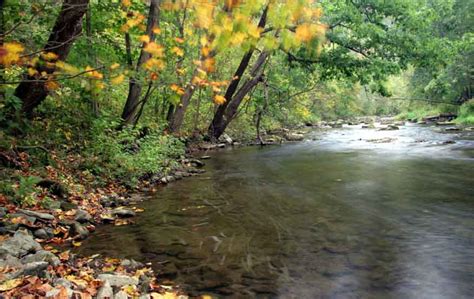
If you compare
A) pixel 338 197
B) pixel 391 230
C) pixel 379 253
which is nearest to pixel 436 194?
pixel 338 197

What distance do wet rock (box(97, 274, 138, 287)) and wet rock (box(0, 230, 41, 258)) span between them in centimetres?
105

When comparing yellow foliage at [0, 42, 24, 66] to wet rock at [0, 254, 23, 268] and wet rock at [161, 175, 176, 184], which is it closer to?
wet rock at [0, 254, 23, 268]

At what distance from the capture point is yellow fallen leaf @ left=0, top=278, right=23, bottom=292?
3.18 metres

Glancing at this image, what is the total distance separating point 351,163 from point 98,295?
1093cm

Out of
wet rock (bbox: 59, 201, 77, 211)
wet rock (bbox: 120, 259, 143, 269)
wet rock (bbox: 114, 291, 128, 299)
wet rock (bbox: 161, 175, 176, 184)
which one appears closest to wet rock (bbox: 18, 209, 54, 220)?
wet rock (bbox: 59, 201, 77, 211)

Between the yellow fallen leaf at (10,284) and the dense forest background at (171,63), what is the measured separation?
1659mm

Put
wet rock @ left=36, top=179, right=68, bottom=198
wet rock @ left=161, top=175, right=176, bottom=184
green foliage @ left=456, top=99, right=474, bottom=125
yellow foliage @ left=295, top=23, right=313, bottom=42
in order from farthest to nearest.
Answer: green foliage @ left=456, top=99, right=474, bottom=125 → wet rock @ left=161, top=175, right=176, bottom=184 → wet rock @ left=36, top=179, right=68, bottom=198 → yellow foliage @ left=295, top=23, right=313, bottom=42

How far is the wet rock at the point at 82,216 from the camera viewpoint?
6453 millimetres

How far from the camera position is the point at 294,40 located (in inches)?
101

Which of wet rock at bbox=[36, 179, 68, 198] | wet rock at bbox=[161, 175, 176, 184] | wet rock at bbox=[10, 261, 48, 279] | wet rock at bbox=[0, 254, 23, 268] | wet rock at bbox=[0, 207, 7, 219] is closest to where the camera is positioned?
wet rock at bbox=[10, 261, 48, 279]

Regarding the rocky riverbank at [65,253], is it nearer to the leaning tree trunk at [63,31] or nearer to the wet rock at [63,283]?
the wet rock at [63,283]

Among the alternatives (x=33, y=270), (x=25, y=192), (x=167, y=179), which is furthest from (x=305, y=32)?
(x=167, y=179)

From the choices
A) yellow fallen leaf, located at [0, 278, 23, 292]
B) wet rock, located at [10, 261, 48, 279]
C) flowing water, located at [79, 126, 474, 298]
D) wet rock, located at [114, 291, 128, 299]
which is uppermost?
yellow fallen leaf, located at [0, 278, 23, 292]

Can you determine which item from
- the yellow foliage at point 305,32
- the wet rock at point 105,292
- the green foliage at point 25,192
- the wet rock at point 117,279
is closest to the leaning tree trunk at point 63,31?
the green foliage at point 25,192
